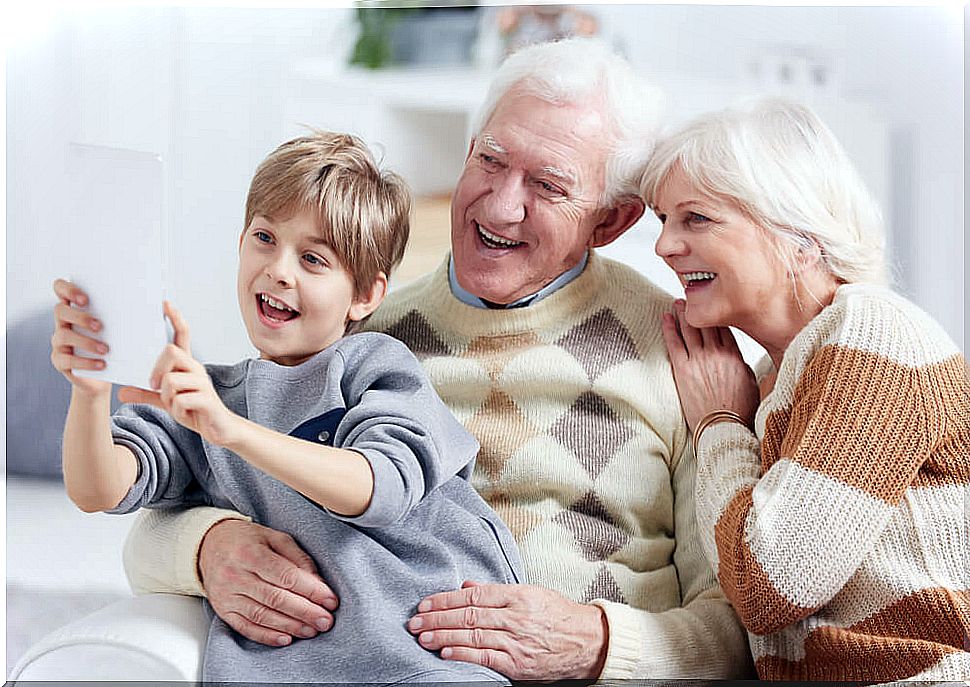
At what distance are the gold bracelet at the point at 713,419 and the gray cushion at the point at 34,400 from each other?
2.56ft

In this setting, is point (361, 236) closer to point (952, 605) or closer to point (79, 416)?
point (79, 416)

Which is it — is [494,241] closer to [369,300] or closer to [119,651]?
[369,300]

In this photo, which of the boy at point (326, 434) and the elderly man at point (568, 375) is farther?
the elderly man at point (568, 375)

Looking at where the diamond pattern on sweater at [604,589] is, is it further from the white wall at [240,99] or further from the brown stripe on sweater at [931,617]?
the white wall at [240,99]

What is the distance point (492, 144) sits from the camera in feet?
4.91

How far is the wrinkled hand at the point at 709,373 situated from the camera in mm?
1513

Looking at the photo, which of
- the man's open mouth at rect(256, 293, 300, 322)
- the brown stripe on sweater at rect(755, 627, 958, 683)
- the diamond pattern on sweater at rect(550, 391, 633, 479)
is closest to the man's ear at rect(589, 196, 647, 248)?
the diamond pattern on sweater at rect(550, 391, 633, 479)

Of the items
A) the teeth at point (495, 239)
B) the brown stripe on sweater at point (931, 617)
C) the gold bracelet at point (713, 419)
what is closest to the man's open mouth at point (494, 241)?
the teeth at point (495, 239)

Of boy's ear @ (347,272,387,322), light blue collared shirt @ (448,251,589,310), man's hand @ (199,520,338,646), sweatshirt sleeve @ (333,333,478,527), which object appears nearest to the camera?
sweatshirt sleeve @ (333,333,478,527)

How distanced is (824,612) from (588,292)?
526 millimetres

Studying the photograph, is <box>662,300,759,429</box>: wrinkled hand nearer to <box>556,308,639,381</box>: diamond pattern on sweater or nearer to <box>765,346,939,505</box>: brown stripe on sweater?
<box>556,308,639,381</box>: diamond pattern on sweater

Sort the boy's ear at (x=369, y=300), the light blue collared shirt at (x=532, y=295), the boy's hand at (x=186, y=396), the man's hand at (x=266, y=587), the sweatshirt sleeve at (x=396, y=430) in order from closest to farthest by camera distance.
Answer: the boy's hand at (x=186, y=396) → the sweatshirt sleeve at (x=396, y=430) → the man's hand at (x=266, y=587) → the boy's ear at (x=369, y=300) → the light blue collared shirt at (x=532, y=295)

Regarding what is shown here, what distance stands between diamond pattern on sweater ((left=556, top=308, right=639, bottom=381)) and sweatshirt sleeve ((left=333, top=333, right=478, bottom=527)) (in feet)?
0.65

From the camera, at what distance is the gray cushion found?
1.51 m
